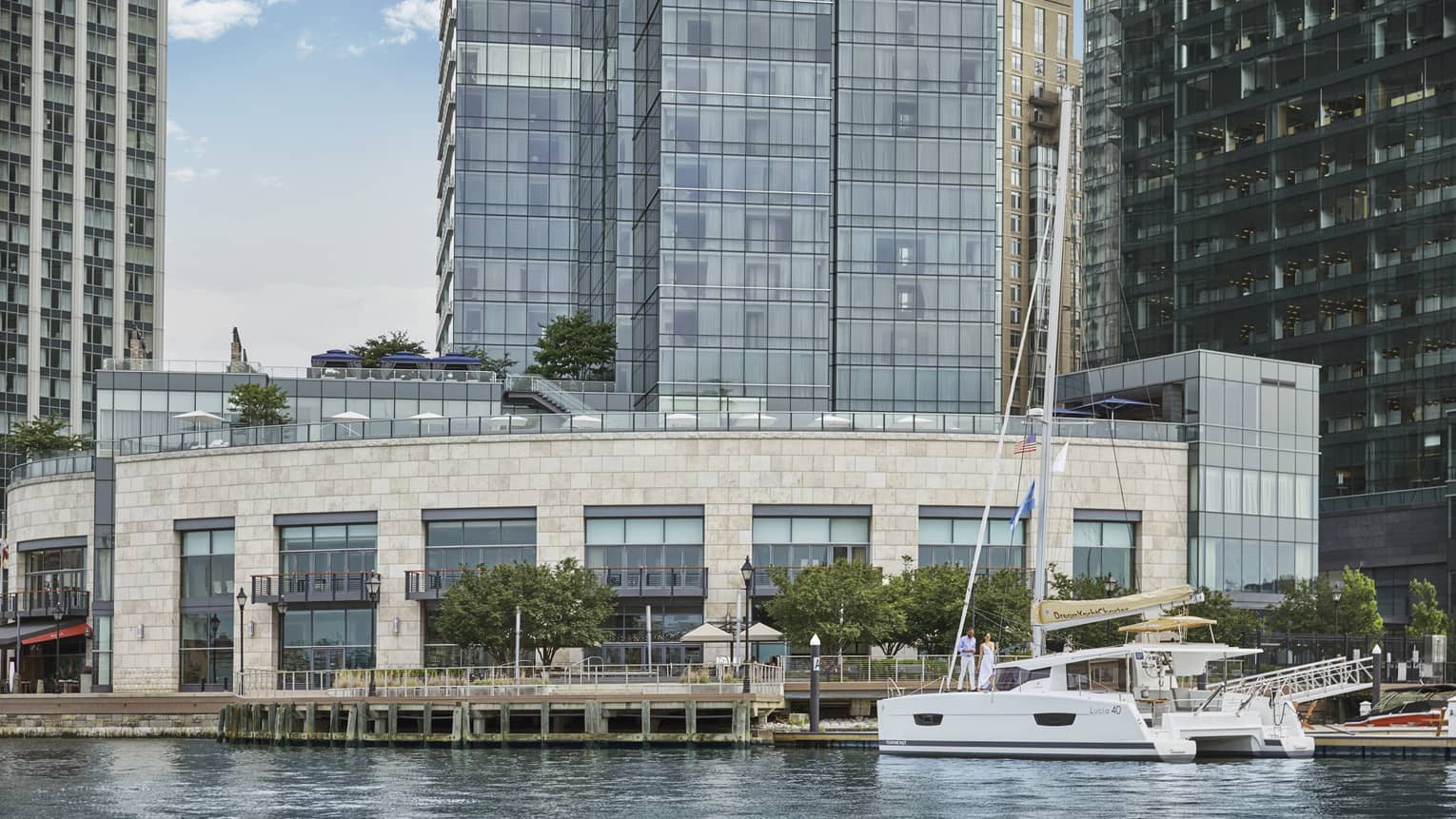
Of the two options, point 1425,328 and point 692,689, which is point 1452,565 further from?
point 692,689

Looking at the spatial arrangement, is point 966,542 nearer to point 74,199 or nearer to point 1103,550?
point 1103,550

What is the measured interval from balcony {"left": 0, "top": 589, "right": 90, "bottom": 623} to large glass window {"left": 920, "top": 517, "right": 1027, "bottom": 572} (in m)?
41.0

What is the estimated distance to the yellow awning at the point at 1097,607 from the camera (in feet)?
208

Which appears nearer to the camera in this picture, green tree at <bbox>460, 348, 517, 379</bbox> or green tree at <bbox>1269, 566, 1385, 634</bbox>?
green tree at <bbox>1269, 566, 1385, 634</bbox>

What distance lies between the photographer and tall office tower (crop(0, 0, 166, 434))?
7328 inches

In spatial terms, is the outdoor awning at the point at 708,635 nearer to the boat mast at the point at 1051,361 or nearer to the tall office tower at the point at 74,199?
the boat mast at the point at 1051,361

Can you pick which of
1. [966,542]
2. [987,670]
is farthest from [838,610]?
[987,670]

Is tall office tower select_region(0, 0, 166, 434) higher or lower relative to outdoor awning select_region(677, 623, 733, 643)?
higher

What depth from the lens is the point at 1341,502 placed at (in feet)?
409

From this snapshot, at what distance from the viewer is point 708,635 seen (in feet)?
265

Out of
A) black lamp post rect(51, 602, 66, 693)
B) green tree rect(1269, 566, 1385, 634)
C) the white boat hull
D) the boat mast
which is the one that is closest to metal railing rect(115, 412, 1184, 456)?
green tree rect(1269, 566, 1385, 634)

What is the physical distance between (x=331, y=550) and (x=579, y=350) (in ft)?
152

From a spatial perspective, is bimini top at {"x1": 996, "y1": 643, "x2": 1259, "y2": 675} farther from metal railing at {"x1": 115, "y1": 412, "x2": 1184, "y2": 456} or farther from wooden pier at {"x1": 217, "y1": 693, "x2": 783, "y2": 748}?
metal railing at {"x1": 115, "y1": 412, "x2": 1184, "y2": 456}

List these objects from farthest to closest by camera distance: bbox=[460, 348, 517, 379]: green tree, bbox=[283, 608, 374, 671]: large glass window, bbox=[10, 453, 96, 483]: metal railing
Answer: bbox=[460, 348, 517, 379]: green tree
bbox=[10, 453, 96, 483]: metal railing
bbox=[283, 608, 374, 671]: large glass window
